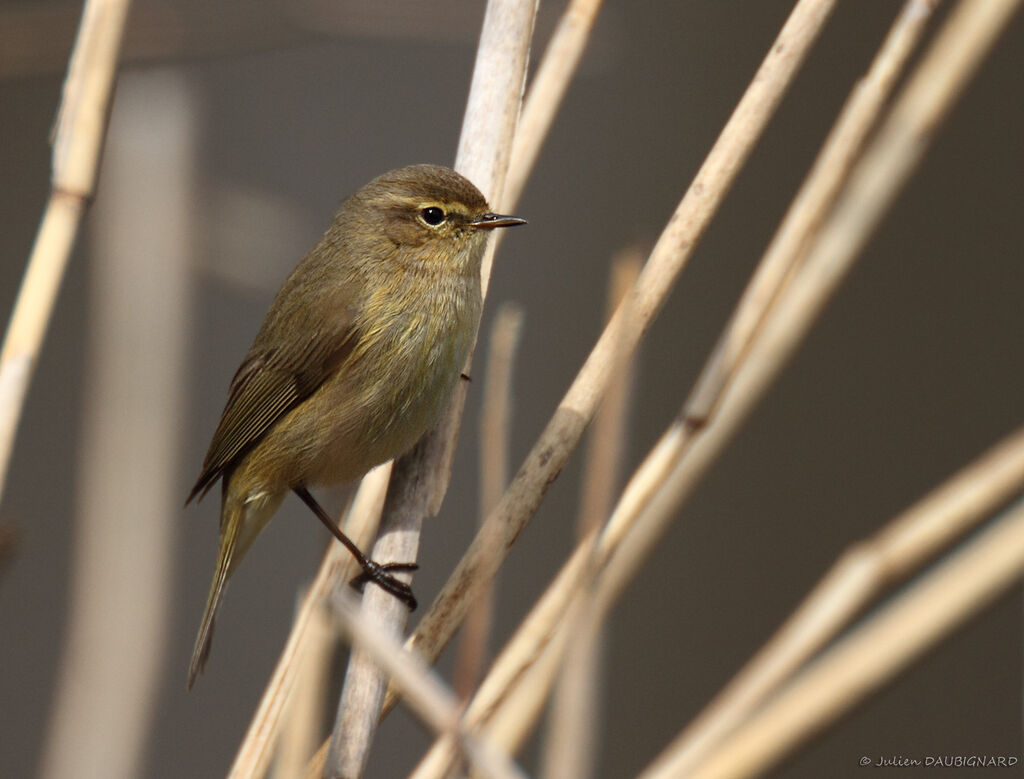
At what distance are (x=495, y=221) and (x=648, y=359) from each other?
8.31ft

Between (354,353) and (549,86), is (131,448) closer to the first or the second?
(354,353)

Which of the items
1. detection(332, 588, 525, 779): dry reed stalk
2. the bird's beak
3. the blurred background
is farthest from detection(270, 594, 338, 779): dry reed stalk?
the blurred background

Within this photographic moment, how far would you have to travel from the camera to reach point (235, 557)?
245cm

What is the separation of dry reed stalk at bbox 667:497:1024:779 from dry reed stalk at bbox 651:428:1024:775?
96 mm

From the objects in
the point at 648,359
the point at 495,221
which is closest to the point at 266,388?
the point at 495,221

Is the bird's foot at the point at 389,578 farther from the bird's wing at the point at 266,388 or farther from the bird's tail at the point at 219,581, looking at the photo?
the bird's wing at the point at 266,388

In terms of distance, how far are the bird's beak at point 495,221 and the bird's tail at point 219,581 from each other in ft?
2.88

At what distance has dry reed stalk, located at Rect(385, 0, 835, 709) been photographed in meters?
1.52

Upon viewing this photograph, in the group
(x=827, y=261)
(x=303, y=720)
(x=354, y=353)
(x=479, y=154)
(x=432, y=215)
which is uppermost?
(x=432, y=215)

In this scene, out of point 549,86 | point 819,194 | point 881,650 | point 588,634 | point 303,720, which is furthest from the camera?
point 549,86

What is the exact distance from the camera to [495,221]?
2174 millimetres

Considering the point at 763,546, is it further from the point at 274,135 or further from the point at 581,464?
the point at 274,135

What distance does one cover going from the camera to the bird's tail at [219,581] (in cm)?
228

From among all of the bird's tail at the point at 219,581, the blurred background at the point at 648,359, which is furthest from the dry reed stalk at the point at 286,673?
the blurred background at the point at 648,359
